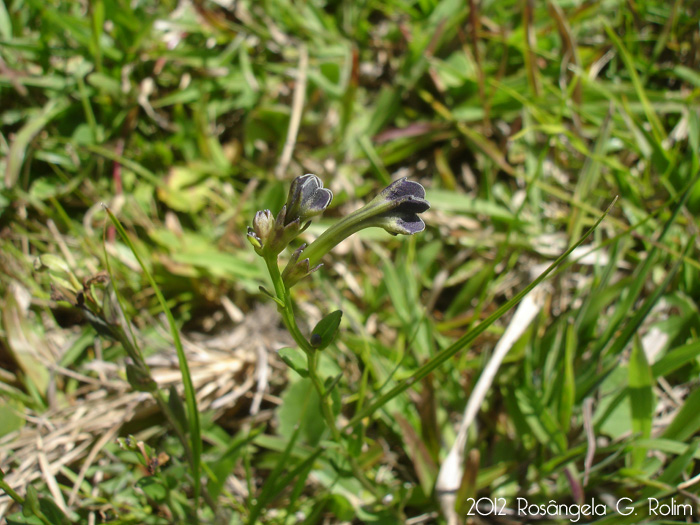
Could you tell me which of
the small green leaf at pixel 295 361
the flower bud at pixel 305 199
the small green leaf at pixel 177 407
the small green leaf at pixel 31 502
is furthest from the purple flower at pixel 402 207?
the small green leaf at pixel 31 502

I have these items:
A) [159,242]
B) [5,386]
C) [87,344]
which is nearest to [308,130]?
[159,242]

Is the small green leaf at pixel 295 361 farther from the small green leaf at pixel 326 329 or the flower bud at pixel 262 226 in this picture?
the flower bud at pixel 262 226

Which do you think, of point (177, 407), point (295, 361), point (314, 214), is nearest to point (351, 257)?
point (177, 407)

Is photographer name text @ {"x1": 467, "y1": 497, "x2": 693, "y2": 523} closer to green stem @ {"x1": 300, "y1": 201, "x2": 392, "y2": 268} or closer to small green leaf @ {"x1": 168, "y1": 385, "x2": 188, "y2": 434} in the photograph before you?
small green leaf @ {"x1": 168, "y1": 385, "x2": 188, "y2": 434}

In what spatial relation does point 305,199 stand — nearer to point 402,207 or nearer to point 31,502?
point 402,207

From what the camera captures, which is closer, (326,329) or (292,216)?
(292,216)

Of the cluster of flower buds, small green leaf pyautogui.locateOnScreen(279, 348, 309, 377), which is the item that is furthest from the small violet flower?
small green leaf pyautogui.locateOnScreen(279, 348, 309, 377)

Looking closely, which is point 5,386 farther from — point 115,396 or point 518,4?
point 518,4
